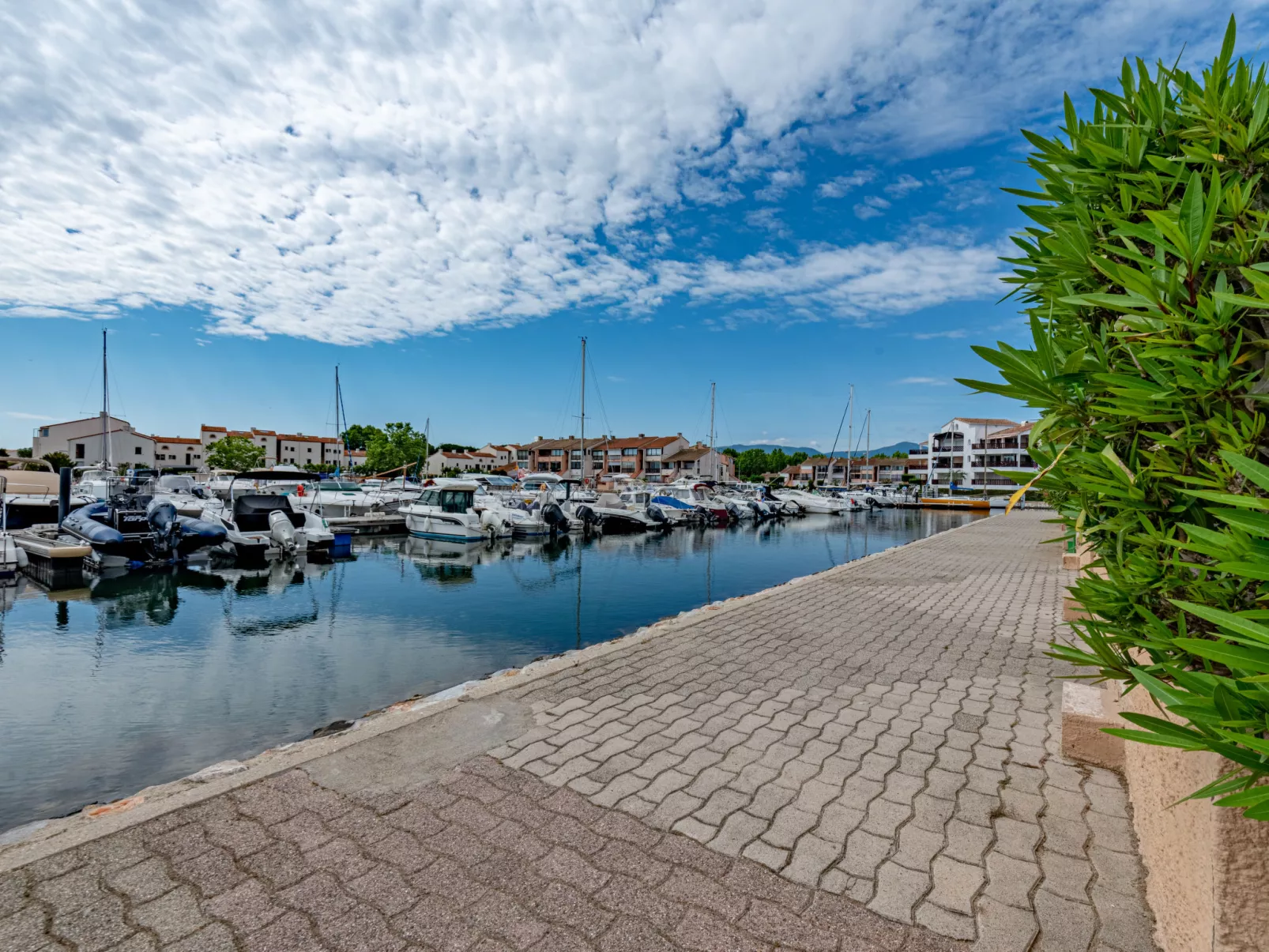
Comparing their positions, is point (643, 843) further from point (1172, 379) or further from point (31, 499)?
point (31, 499)

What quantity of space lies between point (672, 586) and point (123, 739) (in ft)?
38.8

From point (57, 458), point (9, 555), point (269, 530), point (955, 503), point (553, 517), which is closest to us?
point (9, 555)

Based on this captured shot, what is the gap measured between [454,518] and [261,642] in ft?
45.6

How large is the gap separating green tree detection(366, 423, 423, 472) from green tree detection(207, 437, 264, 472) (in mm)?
16451

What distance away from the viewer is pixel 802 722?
4.46 metres

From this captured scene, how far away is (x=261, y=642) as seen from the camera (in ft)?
34.1

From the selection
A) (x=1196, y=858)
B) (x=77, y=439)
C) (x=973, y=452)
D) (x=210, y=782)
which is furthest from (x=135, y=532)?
(x=973, y=452)

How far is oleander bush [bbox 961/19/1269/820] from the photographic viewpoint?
4.21 feet

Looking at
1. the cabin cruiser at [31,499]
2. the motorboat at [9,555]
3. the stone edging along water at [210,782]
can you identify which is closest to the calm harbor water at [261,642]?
the motorboat at [9,555]

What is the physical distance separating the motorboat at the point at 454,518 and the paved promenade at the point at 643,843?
65.9ft

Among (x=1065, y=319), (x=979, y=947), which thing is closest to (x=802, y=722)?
(x=979, y=947)

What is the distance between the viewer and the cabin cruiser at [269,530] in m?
18.2

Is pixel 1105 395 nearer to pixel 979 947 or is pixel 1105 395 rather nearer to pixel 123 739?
pixel 979 947

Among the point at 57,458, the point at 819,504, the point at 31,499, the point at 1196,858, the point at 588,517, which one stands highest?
the point at 57,458
